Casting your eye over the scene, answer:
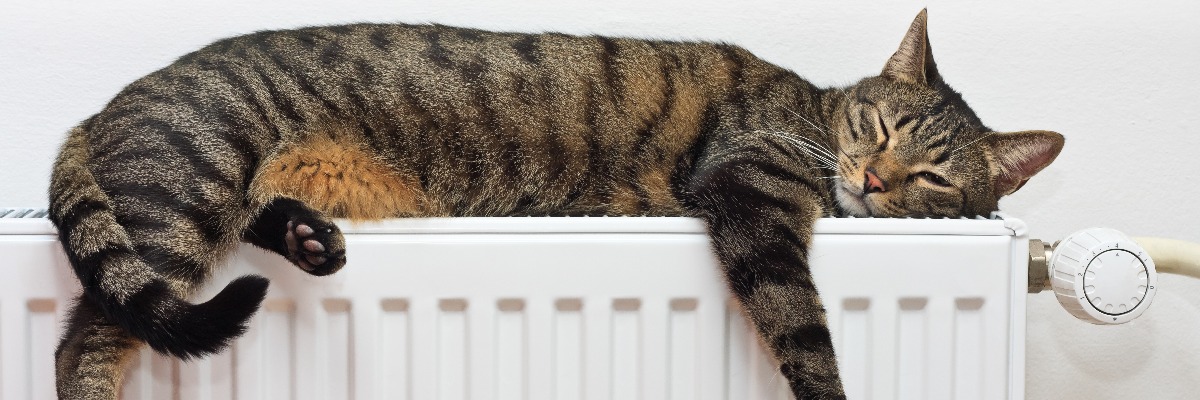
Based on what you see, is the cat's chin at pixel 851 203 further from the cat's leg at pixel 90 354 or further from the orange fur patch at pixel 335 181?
the cat's leg at pixel 90 354

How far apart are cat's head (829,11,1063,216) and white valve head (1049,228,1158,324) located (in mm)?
129

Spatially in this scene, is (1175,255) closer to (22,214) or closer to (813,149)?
(813,149)

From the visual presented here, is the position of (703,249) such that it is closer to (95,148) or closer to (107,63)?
(95,148)

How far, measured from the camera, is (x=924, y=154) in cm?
105

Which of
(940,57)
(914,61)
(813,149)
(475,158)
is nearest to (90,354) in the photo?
(475,158)

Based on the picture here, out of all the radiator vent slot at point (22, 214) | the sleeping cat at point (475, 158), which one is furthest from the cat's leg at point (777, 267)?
the radiator vent slot at point (22, 214)

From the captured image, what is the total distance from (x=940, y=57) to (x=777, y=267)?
1.79 ft

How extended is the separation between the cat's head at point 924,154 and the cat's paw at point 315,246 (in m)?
0.56

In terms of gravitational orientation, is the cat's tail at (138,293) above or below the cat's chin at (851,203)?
below

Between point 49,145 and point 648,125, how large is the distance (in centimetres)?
83

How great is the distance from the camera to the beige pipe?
1.04 metres

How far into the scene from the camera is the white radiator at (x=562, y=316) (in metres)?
0.92

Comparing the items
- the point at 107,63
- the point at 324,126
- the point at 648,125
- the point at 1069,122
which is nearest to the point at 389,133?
the point at 324,126

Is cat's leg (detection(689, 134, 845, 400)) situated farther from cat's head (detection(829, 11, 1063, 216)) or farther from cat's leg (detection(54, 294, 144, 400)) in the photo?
cat's leg (detection(54, 294, 144, 400))
